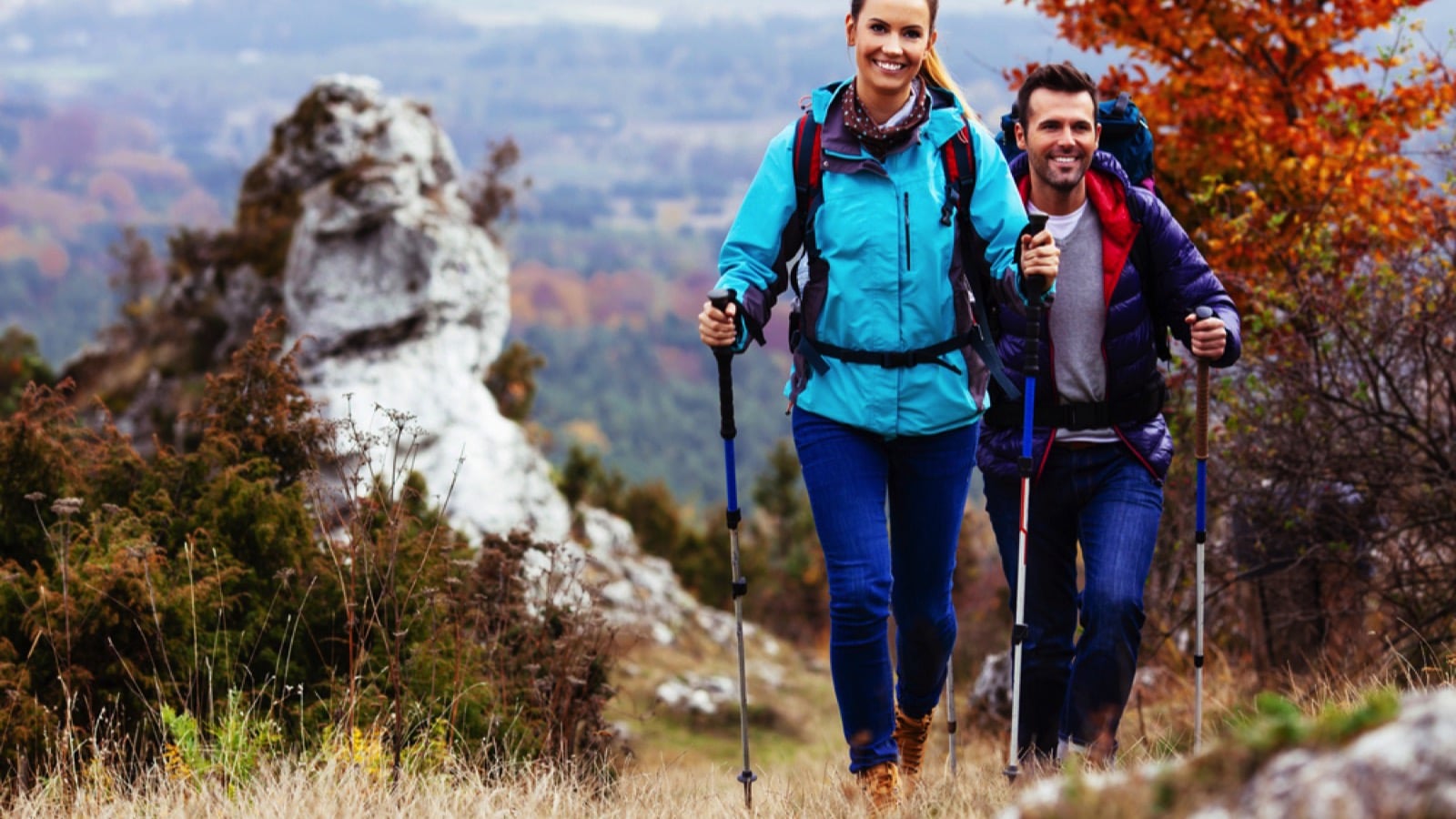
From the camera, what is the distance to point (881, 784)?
14.4 ft

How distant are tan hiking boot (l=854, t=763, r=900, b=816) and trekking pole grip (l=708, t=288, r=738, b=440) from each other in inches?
45.3

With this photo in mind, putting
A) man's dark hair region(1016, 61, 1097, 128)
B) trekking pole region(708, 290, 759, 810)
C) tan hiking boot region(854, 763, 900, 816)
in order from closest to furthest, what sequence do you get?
tan hiking boot region(854, 763, 900, 816)
trekking pole region(708, 290, 759, 810)
man's dark hair region(1016, 61, 1097, 128)

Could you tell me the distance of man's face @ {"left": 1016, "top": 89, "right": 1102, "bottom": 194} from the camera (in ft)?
15.3

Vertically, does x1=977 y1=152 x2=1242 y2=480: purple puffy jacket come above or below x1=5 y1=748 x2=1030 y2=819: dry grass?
above

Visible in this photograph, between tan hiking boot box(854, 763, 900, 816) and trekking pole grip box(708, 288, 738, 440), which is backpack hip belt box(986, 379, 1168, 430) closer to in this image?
trekking pole grip box(708, 288, 738, 440)

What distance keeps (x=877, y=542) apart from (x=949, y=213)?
1.05 metres

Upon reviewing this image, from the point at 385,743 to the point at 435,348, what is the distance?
13779 millimetres

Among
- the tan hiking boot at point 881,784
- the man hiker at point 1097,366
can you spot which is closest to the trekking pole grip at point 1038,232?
the man hiker at point 1097,366

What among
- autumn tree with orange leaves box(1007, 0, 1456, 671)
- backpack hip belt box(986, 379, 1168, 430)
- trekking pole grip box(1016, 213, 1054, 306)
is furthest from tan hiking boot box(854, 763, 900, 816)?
autumn tree with orange leaves box(1007, 0, 1456, 671)

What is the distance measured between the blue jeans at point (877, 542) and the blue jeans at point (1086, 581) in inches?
15.2

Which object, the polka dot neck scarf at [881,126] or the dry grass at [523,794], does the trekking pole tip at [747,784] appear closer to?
the dry grass at [523,794]

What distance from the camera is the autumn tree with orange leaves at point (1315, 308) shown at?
23.1ft

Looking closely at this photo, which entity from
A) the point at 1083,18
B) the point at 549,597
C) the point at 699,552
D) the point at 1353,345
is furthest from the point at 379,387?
the point at 699,552

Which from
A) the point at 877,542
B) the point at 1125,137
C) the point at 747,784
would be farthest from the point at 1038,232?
the point at 747,784
